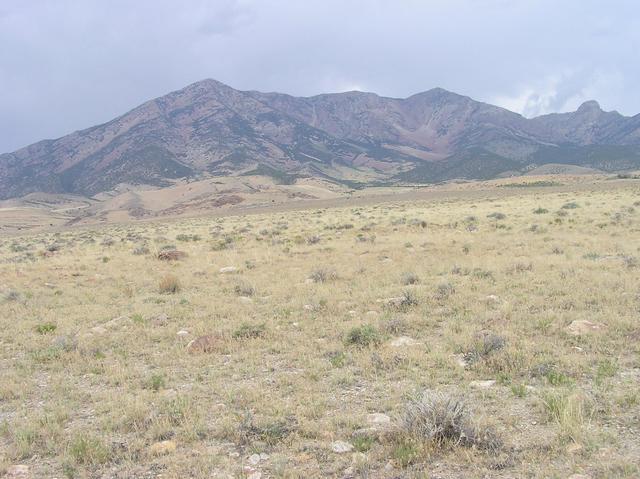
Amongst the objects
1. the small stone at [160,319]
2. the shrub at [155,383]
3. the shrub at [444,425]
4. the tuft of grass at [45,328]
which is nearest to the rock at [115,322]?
the small stone at [160,319]

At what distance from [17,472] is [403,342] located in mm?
6194

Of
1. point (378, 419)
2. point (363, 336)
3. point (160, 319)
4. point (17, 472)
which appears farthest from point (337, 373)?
point (160, 319)

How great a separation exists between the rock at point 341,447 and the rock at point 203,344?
4.35 metres

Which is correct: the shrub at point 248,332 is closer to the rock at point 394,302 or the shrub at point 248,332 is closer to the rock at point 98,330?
the rock at point 394,302

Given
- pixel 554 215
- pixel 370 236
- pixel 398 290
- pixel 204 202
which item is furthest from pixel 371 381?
pixel 204 202

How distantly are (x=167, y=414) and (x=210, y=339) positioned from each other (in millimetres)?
3159

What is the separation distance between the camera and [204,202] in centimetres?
11456

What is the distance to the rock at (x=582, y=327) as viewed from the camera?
874cm

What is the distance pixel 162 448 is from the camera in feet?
19.5

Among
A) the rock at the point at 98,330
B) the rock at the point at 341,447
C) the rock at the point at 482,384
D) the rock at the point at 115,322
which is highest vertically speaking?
the rock at the point at 115,322

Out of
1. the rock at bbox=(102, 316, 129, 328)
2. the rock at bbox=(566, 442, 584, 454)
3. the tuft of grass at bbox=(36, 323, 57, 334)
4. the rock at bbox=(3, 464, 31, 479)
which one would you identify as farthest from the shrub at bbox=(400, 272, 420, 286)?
the rock at bbox=(3, 464, 31, 479)

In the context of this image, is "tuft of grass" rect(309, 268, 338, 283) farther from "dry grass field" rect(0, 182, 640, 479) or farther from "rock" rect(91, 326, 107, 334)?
"rock" rect(91, 326, 107, 334)

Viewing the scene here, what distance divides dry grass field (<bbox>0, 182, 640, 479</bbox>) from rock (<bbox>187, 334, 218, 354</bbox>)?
Answer: 4 centimetres

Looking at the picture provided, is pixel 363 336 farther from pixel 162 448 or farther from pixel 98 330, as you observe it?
pixel 98 330
